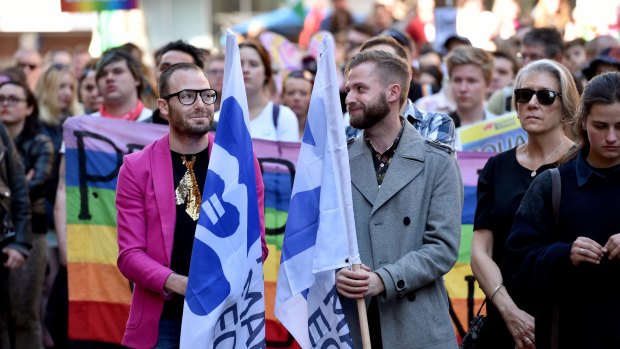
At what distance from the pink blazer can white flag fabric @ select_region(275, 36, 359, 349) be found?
1.47 ft

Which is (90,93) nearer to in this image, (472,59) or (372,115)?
(472,59)

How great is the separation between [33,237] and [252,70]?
191 cm

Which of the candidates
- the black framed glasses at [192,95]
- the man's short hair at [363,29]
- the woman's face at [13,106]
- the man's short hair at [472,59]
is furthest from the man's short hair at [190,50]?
the man's short hair at [363,29]

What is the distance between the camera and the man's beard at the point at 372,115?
5.35 meters

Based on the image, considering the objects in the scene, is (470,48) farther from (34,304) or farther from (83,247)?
(34,304)

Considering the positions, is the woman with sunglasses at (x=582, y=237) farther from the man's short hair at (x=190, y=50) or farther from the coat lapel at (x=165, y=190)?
the man's short hair at (x=190, y=50)

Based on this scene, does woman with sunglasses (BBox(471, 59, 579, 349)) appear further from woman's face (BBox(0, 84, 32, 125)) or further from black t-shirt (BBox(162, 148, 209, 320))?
woman's face (BBox(0, 84, 32, 125))

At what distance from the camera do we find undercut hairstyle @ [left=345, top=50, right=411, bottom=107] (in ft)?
17.7

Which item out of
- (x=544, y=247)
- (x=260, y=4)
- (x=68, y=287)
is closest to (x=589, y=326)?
(x=544, y=247)

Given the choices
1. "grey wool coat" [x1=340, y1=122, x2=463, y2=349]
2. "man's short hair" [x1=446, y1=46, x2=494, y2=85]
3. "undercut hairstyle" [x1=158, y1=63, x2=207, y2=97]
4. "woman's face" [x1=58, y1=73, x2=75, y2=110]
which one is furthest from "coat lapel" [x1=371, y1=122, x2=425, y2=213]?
"woman's face" [x1=58, y1=73, x2=75, y2=110]

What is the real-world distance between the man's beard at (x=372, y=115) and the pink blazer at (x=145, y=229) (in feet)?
2.27

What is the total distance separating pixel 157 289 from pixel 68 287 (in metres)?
2.71

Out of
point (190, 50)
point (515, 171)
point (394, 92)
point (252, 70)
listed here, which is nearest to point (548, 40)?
point (252, 70)

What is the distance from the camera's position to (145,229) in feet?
18.8
